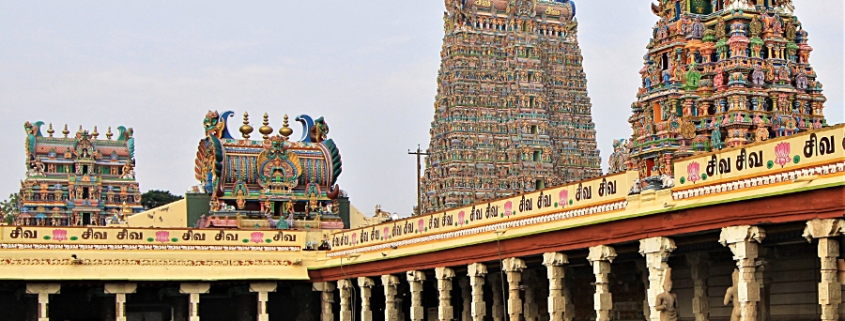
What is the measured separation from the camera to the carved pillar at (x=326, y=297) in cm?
4231

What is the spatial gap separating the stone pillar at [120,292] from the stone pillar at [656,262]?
63.9 ft

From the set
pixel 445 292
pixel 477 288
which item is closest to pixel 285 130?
Answer: pixel 445 292

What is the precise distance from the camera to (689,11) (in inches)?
1844

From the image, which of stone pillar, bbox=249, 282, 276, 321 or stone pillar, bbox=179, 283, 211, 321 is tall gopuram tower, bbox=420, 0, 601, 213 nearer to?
stone pillar, bbox=249, 282, 276, 321

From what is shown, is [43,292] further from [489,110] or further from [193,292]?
[489,110]

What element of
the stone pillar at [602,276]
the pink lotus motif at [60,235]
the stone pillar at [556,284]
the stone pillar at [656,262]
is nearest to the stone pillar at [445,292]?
the stone pillar at [556,284]

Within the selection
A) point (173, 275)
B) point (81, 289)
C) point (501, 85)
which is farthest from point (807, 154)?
point (501, 85)

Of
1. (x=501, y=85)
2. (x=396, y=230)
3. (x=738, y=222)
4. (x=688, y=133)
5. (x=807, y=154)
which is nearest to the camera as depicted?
(x=807, y=154)

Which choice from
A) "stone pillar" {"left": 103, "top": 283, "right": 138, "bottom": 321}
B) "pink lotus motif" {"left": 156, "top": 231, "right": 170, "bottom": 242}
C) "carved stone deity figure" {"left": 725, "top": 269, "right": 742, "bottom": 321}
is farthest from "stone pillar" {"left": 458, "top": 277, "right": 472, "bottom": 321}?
"carved stone deity figure" {"left": 725, "top": 269, "right": 742, "bottom": 321}

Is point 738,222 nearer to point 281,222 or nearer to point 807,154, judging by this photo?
point 807,154

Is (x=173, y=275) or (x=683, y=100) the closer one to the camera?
(x=173, y=275)

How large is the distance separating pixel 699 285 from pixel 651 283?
3.14 metres

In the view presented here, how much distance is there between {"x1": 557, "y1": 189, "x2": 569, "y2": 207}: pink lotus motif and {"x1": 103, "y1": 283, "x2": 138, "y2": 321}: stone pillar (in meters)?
16.1

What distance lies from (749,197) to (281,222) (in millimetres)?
26858
